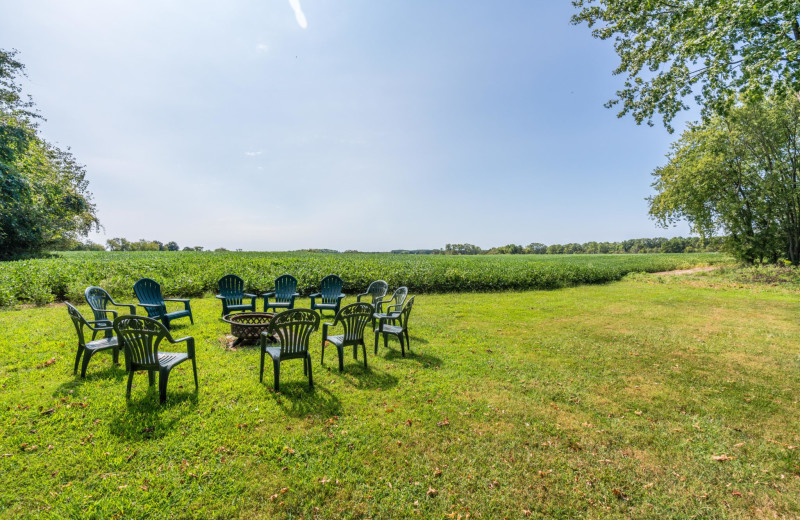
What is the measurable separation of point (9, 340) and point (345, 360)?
690cm

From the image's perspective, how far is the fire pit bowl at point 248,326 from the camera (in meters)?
5.89

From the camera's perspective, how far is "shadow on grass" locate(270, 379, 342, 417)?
3963 millimetres

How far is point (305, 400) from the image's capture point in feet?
13.9

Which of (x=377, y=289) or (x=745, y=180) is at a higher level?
(x=745, y=180)

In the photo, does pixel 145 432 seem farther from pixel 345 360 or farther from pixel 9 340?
pixel 9 340

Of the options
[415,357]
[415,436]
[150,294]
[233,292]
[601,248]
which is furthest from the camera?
[601,248]

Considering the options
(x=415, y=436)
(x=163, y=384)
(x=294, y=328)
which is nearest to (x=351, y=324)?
(x=294, y=328)

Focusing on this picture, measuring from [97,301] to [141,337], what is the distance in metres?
3.10


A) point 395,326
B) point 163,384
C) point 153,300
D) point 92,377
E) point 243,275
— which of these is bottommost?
point 92,377

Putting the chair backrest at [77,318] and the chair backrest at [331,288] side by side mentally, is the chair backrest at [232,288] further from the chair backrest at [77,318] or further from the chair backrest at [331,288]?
the chair backrest at [77,318]

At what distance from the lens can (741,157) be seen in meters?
20.7

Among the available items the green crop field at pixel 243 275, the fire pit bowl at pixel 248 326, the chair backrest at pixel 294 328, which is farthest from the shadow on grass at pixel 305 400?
the green crop field at pixel 243 275

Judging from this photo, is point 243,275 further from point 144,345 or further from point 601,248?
point 601,248

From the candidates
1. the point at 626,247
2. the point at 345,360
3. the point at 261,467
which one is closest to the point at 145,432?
the point at 261,467
